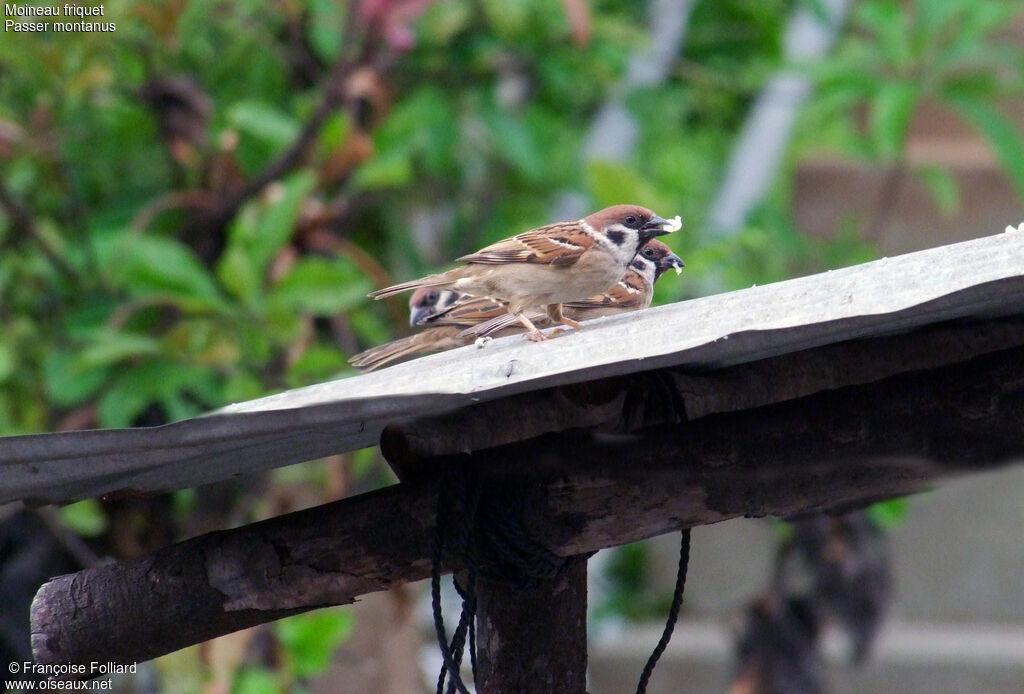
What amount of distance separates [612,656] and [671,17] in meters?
4.16

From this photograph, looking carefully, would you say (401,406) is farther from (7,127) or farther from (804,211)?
(804,211)

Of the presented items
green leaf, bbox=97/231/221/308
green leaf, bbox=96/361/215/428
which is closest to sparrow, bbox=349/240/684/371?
green leaf, bbox=97/231/221/308

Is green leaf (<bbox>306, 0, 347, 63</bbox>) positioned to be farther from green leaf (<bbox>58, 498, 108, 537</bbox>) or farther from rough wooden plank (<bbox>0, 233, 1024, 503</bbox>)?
rough wooden plank (<bbox>0, 233, 1024, 503</bbox>)

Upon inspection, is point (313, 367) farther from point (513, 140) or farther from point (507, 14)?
point (507, 14)

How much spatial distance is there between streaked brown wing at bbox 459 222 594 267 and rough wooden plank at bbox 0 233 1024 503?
3.30 ft

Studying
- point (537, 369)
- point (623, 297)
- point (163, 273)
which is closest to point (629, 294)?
point (623, 297)

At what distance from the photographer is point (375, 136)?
4.56 metres

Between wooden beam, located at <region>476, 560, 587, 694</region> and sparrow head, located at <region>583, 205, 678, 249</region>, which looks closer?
wooden beam, located at <region>476, 560, 587, 694</region>

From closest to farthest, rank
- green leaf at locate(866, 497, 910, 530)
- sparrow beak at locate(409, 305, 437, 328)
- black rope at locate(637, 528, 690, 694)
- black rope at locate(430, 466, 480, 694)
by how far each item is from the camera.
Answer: black rope at locate(430, 466, 480, 694) → black rope at locate(637, 528, 690, 694) → sparrow beak at locate(409, 305, 437, 328) → green leaf at locate(866, 497, 910, 530)

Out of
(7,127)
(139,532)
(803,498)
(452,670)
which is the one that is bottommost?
(452,670)

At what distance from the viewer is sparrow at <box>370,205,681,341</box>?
3.03 metres

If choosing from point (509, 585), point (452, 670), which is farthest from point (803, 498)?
point (452, 670)

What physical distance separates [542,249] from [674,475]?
133cm

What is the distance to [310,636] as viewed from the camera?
420 cm
